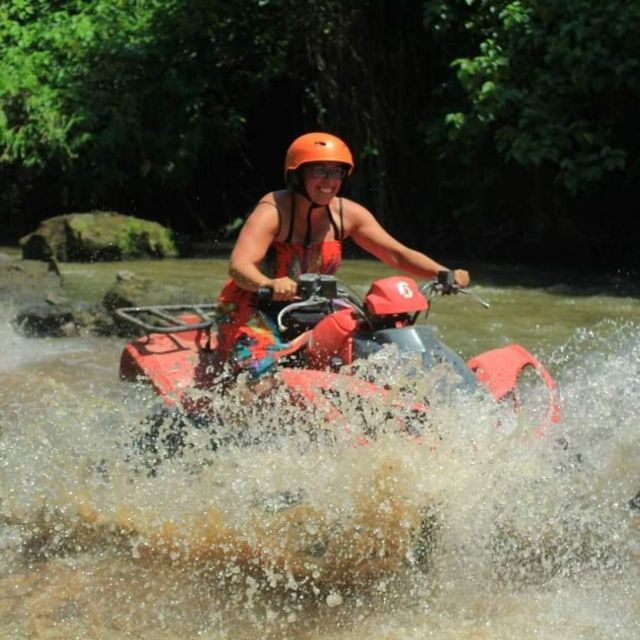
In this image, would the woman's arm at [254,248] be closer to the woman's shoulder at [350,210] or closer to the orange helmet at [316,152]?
the orange helmet at [316,152]

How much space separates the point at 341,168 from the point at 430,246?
9.53 m

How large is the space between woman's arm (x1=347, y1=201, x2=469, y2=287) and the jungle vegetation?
6.55m

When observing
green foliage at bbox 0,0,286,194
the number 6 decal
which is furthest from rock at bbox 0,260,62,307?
the number 6 decal

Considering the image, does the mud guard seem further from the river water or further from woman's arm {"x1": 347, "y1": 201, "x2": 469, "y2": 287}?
woman's arm {"x1": 347, "y1": 201, "x2": 469, "y2": 287}

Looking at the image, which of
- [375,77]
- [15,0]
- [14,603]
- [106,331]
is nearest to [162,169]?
[375,77]

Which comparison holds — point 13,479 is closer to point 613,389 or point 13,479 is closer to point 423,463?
point 423,463

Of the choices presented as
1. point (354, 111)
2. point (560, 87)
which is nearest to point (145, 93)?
point (354, 111)

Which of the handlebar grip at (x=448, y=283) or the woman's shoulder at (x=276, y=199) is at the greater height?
the woman's shoulder at (x=276, y=199)

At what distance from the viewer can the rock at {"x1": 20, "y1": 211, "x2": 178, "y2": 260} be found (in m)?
14.2

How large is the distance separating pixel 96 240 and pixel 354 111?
131 inches

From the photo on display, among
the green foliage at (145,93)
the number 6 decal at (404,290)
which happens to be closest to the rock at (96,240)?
the green foliage at (145,93)

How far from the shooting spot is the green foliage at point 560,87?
11.7m

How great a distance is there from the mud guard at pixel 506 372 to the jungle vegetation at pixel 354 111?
23.1ft

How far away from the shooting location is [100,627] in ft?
13.0
